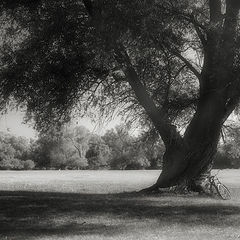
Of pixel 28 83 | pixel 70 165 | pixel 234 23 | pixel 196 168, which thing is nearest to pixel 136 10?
pixel 234 23

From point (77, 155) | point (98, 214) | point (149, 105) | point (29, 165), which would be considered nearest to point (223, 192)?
point (149, 105)

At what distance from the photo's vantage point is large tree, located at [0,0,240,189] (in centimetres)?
2459

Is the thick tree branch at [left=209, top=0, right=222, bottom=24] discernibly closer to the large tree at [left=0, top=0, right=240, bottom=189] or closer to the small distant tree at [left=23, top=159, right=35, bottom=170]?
the large tree at [left=0, top=0, right=240, bottom=189]

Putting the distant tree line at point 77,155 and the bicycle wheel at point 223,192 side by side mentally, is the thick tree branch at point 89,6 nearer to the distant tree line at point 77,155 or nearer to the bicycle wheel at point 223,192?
the bicycle wheel at point 223,192

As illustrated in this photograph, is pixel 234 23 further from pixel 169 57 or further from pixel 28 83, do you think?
pixel 28 83

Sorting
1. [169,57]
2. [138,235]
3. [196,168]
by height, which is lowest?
[138,235]

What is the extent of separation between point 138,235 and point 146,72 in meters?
15.8

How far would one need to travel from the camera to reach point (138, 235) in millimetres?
14570

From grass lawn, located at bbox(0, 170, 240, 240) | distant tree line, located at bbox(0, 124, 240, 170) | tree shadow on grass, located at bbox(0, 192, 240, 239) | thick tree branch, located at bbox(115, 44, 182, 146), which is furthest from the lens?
distant tree line, located at bbox(0, 124, 240, 170)

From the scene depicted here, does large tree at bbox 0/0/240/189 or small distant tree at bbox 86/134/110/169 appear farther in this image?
small distant tree at bbox 86/134/110/169

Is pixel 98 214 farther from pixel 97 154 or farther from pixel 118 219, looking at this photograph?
pixel 97 154

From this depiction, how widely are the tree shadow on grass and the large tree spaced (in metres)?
5.43

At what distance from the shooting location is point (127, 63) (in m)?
26.9

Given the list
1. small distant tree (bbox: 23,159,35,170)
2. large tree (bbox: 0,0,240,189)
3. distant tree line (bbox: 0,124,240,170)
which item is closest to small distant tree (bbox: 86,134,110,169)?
distant tree line (bbox: 0,124,240,170)
